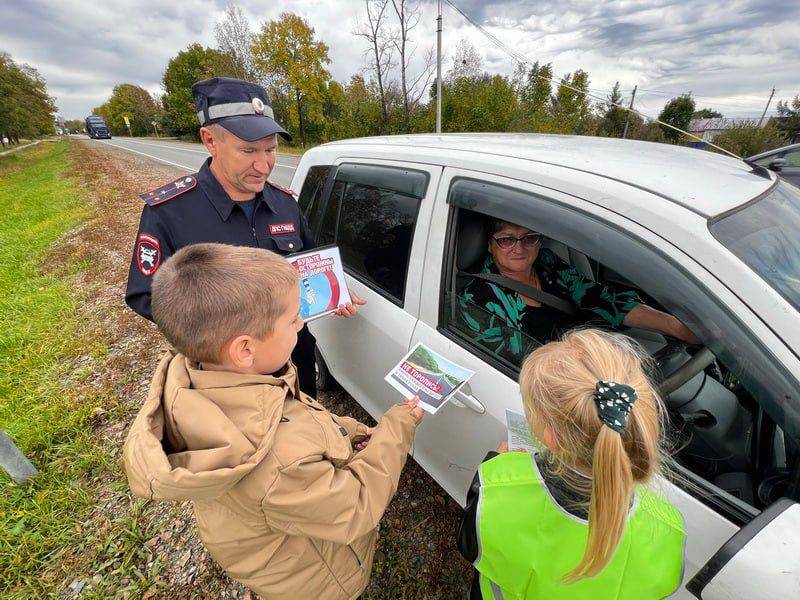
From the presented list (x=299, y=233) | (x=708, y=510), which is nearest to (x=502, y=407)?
(x=708, y=510)

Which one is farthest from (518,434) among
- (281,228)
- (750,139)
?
(750,139)

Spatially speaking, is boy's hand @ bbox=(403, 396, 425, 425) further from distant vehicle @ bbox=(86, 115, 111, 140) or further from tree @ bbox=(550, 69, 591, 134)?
distant vehicle @ bbox=(86, 115, 111, 140)

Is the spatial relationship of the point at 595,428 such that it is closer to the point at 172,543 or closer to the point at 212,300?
the point at 212,300

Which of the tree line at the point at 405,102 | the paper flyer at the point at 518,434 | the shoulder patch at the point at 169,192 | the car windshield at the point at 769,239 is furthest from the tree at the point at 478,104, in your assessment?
the paper flyer at the point at 518,434

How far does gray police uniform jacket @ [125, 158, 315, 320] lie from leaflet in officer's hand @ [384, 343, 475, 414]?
1033 mm

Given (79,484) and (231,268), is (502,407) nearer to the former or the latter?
(231,268)

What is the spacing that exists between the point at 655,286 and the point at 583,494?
0.58 meters

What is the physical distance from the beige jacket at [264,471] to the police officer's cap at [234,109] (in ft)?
3.94

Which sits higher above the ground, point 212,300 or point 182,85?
point 182,85

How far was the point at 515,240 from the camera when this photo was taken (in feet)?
5.53

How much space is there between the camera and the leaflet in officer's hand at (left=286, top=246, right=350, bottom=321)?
1794 millimetres

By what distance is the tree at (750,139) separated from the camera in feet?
63.5

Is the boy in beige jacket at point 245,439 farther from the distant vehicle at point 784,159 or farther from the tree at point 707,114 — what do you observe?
the tree at point 707,114

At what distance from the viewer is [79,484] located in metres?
2.35
